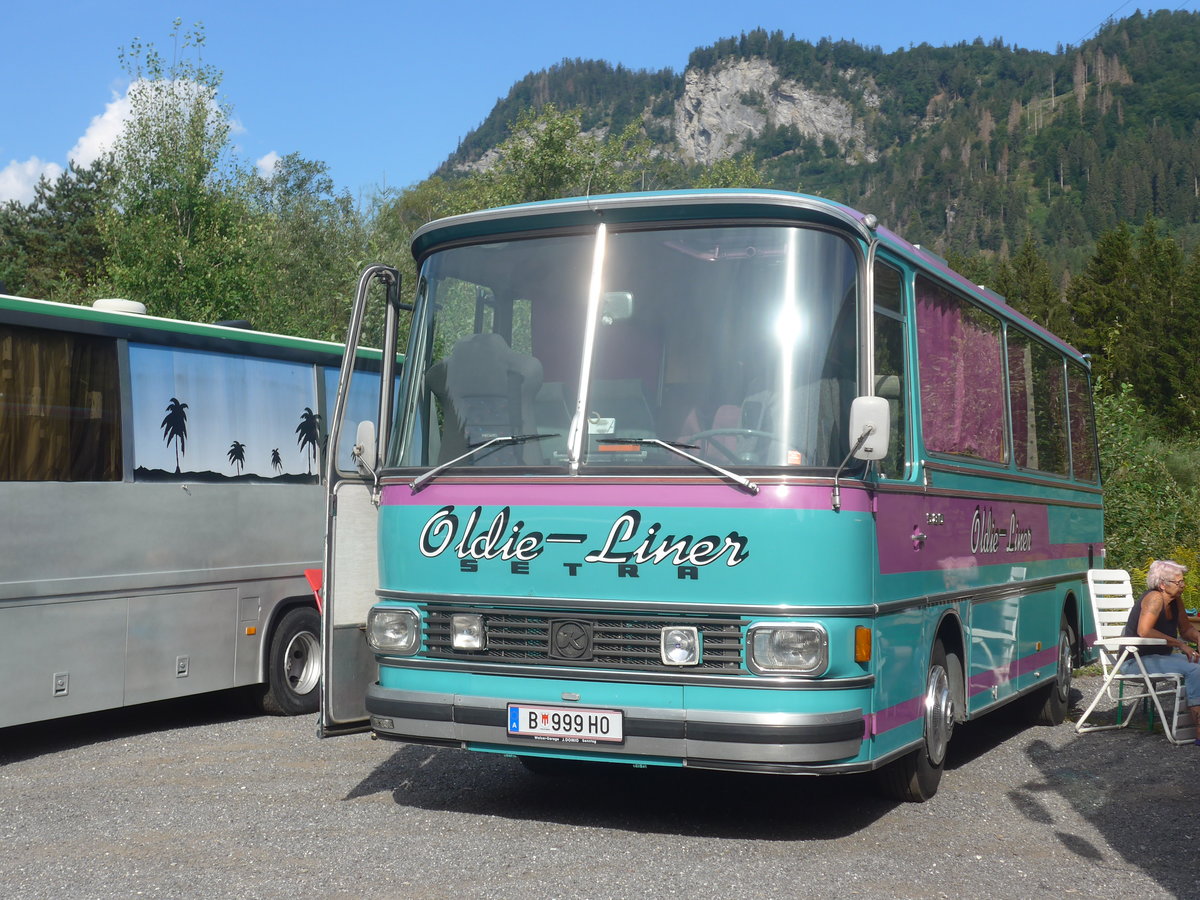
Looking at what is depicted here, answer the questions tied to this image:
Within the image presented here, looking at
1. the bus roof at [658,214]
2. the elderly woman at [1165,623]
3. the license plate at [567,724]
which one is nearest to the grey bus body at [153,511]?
the bus roof at [658,214]

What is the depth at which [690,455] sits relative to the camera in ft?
20.9

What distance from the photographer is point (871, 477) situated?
6547 mm

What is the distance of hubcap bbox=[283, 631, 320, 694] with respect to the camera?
37.6 feet

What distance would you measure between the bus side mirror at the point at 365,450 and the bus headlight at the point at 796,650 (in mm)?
2438

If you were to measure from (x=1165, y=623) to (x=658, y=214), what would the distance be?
256 inches

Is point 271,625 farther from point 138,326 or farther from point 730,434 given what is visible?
point 730,434

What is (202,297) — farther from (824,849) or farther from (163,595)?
(824,849)

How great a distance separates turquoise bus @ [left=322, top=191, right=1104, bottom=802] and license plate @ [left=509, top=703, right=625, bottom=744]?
0.01 meters

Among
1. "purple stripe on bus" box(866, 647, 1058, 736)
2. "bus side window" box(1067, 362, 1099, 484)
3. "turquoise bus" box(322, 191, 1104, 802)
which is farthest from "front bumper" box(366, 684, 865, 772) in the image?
"bus side window" box(1067, 362, 1099, 484)

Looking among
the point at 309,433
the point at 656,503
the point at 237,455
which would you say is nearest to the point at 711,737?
the point at 656,503

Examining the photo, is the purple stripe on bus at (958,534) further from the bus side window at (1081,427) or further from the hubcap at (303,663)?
the hubcap at (303,663)

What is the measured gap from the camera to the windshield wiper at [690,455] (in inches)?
246

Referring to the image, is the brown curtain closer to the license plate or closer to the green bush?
the license plate

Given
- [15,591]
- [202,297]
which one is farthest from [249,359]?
[202,297]
